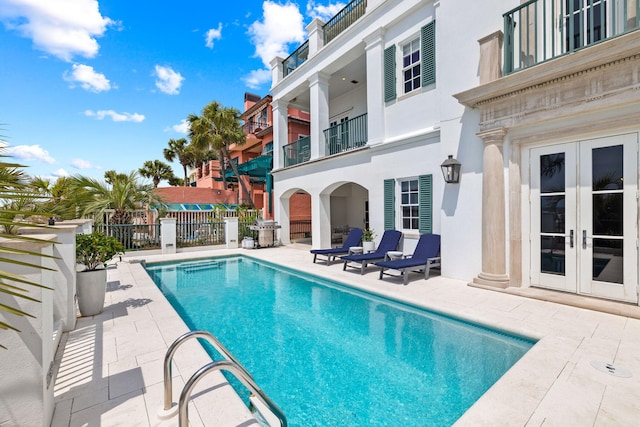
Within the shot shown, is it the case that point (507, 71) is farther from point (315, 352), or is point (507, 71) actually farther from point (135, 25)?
point (135, 25)

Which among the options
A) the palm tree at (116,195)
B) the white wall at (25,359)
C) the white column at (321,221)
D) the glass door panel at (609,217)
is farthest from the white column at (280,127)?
the white wall at (25,359)

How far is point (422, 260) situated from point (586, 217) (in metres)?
3.68

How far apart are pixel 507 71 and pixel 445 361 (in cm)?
657

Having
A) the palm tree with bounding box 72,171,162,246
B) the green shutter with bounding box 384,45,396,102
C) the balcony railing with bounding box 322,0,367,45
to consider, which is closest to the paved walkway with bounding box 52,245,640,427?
the green shutter with bounding box 384,45,396,102

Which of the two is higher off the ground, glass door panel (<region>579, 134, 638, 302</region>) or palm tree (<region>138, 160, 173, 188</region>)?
palm tree (<region>138, 160, 173, 188</region>)

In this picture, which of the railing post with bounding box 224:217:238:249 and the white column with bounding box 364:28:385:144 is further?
the railing post with bounding box 224:217:238:249

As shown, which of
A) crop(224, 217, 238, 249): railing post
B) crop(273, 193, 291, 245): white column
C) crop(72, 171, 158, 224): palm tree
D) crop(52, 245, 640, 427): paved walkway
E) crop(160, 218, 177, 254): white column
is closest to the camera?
crop(52, 245, 640, 427): paved walkway

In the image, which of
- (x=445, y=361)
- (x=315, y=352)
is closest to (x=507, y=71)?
(x=445, y=361)

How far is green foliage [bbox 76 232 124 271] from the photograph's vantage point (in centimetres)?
546

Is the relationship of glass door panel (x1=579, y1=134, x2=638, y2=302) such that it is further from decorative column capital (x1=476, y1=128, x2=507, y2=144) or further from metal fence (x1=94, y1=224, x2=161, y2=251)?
metal fence (x1=94, y1=224, x2=161, y2=251)

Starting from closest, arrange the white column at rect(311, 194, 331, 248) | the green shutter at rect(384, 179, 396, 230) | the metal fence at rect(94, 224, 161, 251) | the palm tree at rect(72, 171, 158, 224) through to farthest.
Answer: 1. the green shutter at rect(384, 179, 396, 230)
2. the palm tree at rect(72, 171, 158, 224)
3. the metal fence at rect(94, 224, 161, 251)
4. the white column at rect(311, 194, 331, 248)

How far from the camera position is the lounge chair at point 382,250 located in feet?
30.5

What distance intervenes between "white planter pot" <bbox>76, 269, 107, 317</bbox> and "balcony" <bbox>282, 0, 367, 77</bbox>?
12587mm

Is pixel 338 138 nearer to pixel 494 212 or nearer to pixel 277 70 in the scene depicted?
pixel 277 70
